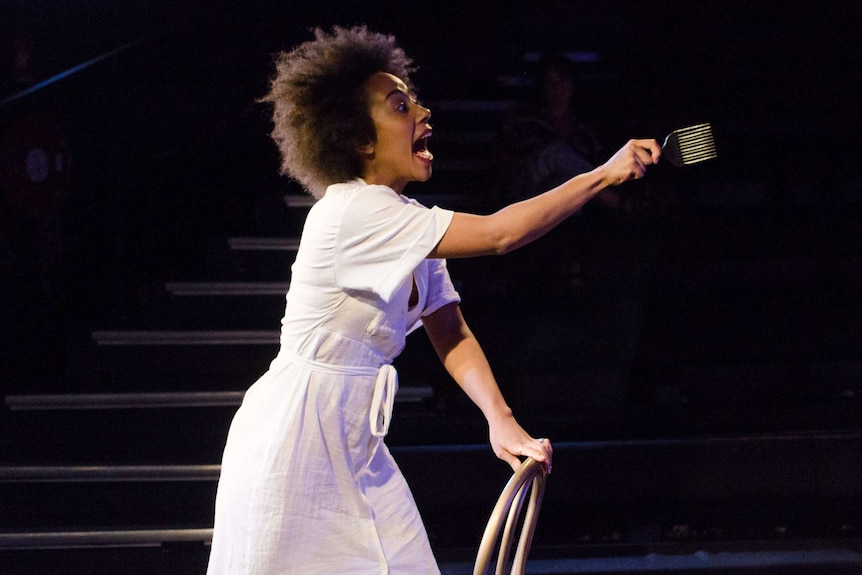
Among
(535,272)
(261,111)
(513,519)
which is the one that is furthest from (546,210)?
(261,111)

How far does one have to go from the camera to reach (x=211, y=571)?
6.14 feet

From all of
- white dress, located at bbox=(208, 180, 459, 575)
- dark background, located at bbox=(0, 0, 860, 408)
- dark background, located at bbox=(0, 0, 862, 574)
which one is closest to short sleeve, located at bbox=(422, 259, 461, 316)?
white dress, located at bbox=(208, 180, 459, 575)

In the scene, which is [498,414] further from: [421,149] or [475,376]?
[421,149]

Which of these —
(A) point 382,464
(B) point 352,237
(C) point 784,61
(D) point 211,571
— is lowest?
(D) point 211,571

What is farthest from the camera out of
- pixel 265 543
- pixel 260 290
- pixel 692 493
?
pixel 260 290

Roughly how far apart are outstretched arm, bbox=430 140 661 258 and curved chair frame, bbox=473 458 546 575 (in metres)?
0.38

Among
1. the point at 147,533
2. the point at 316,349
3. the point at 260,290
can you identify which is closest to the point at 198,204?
the point at 260,290

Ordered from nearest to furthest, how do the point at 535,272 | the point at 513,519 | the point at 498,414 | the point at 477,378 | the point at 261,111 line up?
the point at 513,519
the point at 498,414
the point at 477,378
the point at 535,272
the point at 261,111

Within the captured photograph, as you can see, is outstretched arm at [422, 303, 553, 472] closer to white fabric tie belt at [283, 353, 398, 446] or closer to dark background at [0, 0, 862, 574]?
white fabric tie belt at [283, 353, 398, 446]

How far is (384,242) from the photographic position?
1.81m

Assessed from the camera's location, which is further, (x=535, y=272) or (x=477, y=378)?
(x=535, y=272)

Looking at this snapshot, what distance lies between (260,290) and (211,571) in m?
2.66

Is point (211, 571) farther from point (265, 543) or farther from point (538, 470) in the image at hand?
point (538, 470)

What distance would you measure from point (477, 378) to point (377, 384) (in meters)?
0.26
